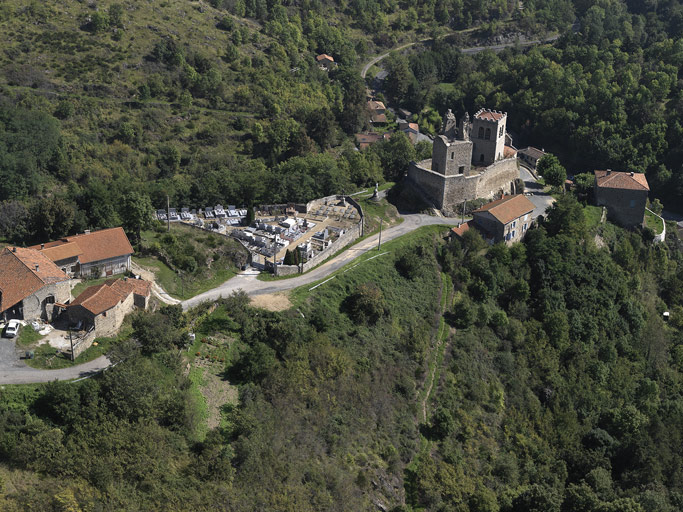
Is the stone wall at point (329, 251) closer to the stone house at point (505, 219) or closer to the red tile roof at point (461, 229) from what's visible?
the red tile roof at point (461, 229)

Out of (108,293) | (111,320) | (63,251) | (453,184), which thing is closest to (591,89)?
(453,184)

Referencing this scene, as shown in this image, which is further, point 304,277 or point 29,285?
point 304,277

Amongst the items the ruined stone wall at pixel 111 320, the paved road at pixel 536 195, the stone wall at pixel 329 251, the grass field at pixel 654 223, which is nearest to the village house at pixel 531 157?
the paved road at pixel 536 195

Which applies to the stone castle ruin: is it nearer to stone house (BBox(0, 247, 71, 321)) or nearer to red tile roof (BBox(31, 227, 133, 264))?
red tile roof (BBox(31, 227, 133, 264))

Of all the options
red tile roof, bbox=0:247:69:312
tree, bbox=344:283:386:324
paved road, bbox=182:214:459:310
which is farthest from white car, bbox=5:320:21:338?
tree, bbox=344:283:386:324

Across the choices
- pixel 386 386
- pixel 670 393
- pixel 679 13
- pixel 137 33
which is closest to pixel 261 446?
pixel 386 386

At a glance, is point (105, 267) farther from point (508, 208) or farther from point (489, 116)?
point (489, 116)

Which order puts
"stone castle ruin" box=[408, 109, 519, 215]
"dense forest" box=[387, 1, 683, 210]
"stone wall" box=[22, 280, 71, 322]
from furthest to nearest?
"dense forest" box=[387, 1, 683, 210] → "stone castle ruin" box=[408, 109, 519, 215] → "stone wall" box=[22, 280, 71, 322]

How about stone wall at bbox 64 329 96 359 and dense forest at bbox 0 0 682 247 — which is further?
dense forest at bbox 0 0 682 247
